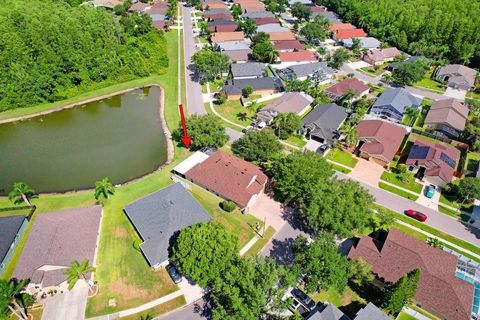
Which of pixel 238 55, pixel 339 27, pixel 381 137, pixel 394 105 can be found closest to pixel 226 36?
pixel 238 55

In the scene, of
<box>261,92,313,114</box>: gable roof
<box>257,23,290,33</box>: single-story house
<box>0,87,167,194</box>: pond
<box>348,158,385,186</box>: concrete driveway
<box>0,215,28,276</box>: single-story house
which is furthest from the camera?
<box>257,23,290,33</box>: single-story house

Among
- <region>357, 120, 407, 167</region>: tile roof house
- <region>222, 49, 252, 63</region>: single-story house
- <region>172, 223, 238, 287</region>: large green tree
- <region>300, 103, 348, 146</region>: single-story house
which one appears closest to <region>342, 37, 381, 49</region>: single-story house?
<region>222, 49, 252, 63</region>: single-story house

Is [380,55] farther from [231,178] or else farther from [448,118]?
[231,178]

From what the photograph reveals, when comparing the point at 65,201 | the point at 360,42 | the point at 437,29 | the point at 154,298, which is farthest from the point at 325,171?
the point at 437,29

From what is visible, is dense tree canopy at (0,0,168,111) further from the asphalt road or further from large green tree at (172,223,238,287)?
large green tree at (172,223,238,287)

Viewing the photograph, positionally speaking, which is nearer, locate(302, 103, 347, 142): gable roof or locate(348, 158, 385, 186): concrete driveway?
locate(348, 158, 385, 186): concrete driveway

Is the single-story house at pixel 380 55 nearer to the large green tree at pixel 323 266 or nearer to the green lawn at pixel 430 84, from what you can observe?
the green lawn at pixel 430 84

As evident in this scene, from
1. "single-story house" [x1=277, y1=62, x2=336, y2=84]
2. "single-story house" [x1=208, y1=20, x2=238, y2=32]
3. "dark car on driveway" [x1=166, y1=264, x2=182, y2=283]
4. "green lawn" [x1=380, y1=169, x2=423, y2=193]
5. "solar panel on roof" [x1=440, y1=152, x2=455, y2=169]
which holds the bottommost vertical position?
"green lawn" [x1=380, y1=169, x2=423, y2=193]

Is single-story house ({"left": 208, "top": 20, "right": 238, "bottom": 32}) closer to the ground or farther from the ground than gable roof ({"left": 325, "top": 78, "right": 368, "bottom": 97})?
farther from the ground

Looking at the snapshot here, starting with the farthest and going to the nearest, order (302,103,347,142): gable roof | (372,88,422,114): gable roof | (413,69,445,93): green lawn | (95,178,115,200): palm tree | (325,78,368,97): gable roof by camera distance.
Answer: (413,69,445,93): green lawn < (325,78,368,97): gable roof < (372,88,422,114): gable roof < (302,103,347,142): gable roof < (95,178,115,200): palm tree
